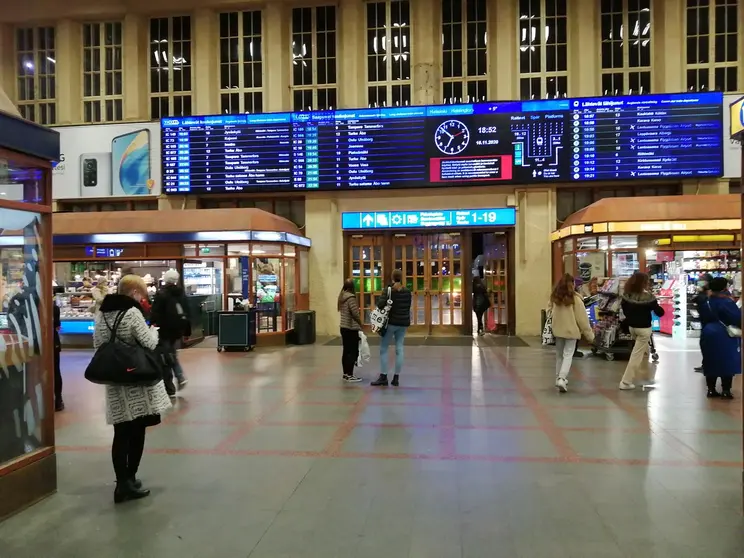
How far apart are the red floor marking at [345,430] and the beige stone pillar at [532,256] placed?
319 inches

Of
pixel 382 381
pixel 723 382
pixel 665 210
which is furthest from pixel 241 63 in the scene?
pixel 723 382

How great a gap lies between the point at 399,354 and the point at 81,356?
23.4 ft

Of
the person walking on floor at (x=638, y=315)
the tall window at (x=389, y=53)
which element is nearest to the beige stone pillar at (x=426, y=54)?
the tall window at (x=389, y=53)

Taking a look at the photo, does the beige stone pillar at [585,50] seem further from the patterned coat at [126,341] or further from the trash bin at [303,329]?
the patterned coat at [126,341]

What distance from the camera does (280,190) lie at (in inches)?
563

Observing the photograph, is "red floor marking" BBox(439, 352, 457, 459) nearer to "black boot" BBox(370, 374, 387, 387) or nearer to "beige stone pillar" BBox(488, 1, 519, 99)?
"black boot" BBox(370, 374, 387, 387)

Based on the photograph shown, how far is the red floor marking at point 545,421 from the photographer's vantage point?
4.85 m

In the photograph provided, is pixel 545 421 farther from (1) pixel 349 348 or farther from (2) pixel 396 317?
(1) pixel 349 348

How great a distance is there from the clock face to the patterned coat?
36.0 feet

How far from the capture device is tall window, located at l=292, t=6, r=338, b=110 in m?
15.1

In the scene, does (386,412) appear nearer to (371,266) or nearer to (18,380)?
(18,380)

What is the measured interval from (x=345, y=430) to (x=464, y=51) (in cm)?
1222

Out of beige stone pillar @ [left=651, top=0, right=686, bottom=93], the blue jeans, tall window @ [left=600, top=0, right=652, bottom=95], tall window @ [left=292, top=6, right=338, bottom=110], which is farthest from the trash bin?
beige stone pillar @ [left=651, top=0, right=686, bottom=93]

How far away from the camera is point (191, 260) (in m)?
13.0
